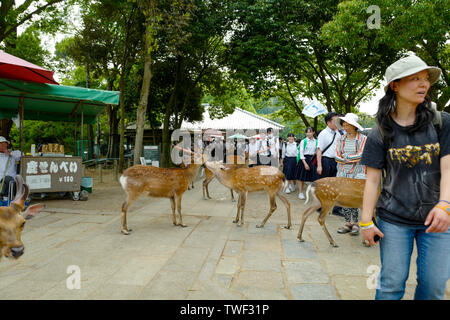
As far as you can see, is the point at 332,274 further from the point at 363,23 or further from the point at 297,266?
the point at 363,23

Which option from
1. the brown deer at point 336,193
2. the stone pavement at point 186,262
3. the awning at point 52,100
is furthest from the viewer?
the awning at point 52,100

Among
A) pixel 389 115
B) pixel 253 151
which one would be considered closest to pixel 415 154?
pixel 389 115

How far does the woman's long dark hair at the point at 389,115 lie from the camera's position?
6.65 feet

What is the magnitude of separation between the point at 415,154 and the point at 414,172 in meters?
0.11

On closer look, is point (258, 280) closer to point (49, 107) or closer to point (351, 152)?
point (351, 152)

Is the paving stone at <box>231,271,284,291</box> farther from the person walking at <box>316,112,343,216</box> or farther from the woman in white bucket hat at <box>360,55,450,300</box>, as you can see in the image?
the person walking at <box>316,112,343,216</box>

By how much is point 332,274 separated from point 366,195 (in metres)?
1.83

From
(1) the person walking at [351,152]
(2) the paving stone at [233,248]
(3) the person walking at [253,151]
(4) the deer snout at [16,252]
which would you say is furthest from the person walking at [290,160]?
(4) the deer snout at [16,252]

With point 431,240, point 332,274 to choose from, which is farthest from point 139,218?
point 431,240

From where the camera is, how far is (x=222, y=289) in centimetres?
322

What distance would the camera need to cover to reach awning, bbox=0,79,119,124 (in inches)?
287

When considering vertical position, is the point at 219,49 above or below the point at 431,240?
above

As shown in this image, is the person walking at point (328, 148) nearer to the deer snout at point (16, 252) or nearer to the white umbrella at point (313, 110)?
the white umbrella at point (313, 110)
